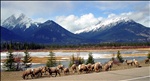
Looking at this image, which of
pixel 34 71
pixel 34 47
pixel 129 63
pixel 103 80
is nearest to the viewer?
pixel 103 80

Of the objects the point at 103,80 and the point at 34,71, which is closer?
the point at 103,80

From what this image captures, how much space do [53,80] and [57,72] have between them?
5.22 m

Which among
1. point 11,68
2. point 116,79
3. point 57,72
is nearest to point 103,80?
point 116,79

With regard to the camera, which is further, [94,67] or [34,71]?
[94,67]

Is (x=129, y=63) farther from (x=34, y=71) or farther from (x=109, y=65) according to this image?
(x=34, y=71)

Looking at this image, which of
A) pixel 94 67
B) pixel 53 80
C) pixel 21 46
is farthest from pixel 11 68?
pixel 21 46

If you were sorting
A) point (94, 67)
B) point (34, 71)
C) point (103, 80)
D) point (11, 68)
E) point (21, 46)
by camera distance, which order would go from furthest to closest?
1. point (21, 46)
2. point (11, 68)
3. point (94, 67)
4. point (34, 71)
5. point (103, 80)

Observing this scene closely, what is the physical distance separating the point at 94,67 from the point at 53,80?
24.4ft

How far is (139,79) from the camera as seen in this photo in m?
18.5

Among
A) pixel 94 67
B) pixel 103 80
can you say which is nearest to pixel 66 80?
pixel 103 80

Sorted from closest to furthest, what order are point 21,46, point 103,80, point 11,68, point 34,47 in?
point 103,80
point 11,68
point 21,46
point 34,47

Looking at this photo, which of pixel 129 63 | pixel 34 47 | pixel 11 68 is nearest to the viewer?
pixel 129 63

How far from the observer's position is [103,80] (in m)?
18.2

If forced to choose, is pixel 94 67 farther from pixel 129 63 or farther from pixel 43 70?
pixel 129 63
